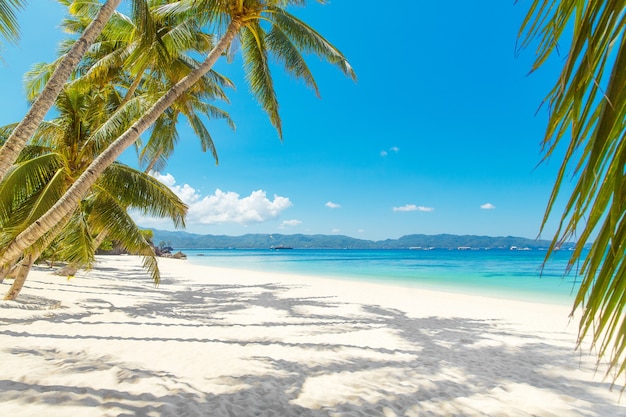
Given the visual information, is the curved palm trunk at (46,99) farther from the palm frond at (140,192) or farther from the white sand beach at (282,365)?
the white sand beach at (282,365)

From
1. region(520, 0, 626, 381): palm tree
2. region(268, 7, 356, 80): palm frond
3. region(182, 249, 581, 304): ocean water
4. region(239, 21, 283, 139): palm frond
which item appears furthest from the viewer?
region(182, 249, 581, 304): ocean water

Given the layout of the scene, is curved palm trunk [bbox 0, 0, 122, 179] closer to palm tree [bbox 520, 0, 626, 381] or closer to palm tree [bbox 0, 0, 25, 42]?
palm tree [bbox 0, 0, 25, 42]

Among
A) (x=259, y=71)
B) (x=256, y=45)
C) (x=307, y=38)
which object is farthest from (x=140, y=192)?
(x=307, y=38)

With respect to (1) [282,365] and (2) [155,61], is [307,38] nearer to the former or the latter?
(2) [155,61]

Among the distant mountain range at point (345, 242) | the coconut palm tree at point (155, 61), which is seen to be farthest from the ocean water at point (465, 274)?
the distant mountain range at point (345, 242)

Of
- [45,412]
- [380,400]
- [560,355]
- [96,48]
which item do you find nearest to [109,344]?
[45,412]

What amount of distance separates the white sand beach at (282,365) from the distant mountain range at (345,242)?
337 ft

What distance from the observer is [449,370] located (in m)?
4.43

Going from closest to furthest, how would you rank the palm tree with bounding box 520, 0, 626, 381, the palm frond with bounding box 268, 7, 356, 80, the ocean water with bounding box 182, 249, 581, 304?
the palm tree with bounding box 520, 0, 626, 381 → the palm frond with bounding box 268, 7, 356, 80 → the ocean water with bounding box 182, 249, 581, 304

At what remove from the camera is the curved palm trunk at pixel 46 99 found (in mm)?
→ 3718

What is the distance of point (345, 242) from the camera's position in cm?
14312

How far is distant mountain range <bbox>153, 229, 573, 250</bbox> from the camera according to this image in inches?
4231

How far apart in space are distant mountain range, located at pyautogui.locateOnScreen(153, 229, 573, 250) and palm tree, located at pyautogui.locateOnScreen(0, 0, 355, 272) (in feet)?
337

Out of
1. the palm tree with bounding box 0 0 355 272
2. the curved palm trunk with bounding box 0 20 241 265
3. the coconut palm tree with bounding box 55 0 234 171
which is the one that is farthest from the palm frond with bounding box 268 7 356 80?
the curved palm trunk with bounding box 0 20 241 265
